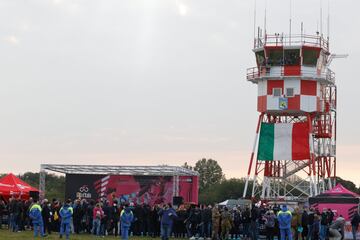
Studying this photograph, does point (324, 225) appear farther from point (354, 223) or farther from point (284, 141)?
point (284, 141)

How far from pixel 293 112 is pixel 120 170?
16356mm

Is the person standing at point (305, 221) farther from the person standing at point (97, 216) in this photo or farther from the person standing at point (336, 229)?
the person standing at point (97, 216)

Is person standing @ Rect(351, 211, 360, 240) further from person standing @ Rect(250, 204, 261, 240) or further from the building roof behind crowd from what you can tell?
the building roof behind crowd

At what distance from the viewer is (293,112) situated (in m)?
62.4

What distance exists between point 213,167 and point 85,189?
79148 mm

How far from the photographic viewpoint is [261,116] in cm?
6356

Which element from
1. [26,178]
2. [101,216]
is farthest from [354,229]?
[26,178]

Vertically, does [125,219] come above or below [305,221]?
below

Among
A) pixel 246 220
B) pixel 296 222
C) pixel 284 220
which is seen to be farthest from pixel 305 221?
A: pixel 284 220

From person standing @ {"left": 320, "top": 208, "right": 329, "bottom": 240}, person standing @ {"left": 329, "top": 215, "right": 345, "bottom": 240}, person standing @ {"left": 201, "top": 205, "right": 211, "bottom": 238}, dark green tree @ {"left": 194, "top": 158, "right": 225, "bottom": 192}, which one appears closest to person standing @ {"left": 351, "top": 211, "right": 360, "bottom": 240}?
person standing @ {"left": 320, "top": 208, "right": 329, "bottom": 240}

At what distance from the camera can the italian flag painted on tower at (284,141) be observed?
2463 inches

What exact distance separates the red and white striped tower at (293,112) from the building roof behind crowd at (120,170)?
40.6 ft

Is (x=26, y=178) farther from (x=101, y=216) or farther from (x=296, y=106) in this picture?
(x=101, y=216)

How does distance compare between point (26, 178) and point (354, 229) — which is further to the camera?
point (26, 178)
